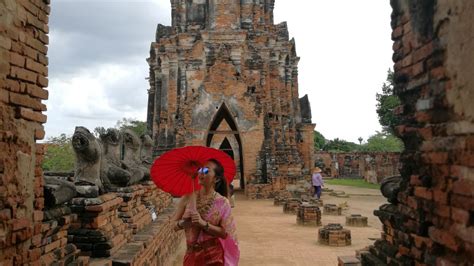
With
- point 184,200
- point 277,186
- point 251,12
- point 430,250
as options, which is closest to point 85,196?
point 184,200

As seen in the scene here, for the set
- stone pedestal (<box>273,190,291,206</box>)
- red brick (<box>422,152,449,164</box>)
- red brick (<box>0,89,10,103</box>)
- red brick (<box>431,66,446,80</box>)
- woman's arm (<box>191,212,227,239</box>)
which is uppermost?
red brick (<box>431,66,446,80</box>)

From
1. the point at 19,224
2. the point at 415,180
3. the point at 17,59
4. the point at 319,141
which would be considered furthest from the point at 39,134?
the point at 319,141

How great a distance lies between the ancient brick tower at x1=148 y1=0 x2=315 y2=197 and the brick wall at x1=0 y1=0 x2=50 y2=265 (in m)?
14.8

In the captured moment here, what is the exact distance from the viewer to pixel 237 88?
19.1 m

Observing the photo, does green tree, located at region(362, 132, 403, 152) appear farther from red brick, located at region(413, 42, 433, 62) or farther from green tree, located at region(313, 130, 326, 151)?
red brick, located at region(413, 42, 433, 62)

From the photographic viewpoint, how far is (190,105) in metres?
18.9

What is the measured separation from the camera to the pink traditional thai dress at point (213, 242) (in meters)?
3.87

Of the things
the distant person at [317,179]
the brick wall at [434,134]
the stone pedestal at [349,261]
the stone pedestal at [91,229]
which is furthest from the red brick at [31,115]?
the distant person at [317,179]

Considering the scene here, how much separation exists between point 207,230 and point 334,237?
652 cm

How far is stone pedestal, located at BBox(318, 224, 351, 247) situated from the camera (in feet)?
31.7

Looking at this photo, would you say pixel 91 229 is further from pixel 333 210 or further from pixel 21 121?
pixel 333 210

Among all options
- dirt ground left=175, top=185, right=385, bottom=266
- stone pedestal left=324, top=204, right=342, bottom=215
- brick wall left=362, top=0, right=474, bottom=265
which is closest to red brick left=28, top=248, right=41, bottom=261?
brick wall left=362, top=0, right=474, bottom=265

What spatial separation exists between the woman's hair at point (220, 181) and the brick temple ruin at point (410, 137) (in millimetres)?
1514

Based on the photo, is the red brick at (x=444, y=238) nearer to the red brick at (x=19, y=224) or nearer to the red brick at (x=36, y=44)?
the red brick at (x=19, y=224)
